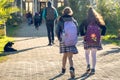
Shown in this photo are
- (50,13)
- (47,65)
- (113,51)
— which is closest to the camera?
(47,65)

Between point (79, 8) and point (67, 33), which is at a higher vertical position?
point (67, 33)

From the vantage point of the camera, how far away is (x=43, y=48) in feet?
62.3

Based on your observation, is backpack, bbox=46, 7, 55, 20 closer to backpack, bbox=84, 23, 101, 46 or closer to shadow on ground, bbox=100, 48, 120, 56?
shadow on ground, bbox=100, 48, 120, 56

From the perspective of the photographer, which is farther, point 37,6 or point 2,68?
point 37,6

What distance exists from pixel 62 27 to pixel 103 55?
16.1 feet

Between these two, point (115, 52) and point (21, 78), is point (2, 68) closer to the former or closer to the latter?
point (21, 78)

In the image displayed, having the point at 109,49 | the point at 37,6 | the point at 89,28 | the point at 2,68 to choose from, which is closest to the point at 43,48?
the point at 109,49

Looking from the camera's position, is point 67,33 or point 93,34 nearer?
point 67,33

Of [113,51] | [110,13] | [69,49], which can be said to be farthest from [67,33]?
[110,13]

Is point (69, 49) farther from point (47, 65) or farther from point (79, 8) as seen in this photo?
point (79, 8)

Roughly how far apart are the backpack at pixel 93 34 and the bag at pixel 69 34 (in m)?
0.66

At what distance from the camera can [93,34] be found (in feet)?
40.2

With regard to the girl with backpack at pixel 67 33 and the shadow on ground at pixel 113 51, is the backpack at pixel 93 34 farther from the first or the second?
the shadow on ground at pixel 113 51

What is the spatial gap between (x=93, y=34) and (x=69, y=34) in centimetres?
86
